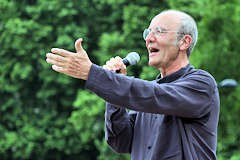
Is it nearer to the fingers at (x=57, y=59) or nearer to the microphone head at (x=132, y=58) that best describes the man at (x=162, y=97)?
the fingers at (x=57, y=59)

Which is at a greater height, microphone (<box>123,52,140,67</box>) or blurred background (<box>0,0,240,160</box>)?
microphone (<box>123,52,140,67</box>)

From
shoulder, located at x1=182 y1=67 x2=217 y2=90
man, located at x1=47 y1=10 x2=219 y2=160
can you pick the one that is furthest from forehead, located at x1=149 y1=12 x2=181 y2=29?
shoulder, located at x1=182 y1=67 x2=217 y2=90

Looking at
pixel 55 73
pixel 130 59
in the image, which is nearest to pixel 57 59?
pixel 130 59

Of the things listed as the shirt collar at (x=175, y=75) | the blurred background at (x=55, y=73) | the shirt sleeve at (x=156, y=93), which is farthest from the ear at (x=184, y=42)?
the blurred background at (x=55, y=73)

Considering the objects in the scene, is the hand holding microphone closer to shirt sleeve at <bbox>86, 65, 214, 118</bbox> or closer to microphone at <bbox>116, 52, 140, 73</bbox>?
microphone at <bbox>116, 52, 140, 73</bbox>

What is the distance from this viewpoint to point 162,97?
2275 millimetres

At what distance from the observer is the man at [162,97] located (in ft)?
7.16

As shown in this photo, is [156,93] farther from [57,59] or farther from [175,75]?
[57,59]

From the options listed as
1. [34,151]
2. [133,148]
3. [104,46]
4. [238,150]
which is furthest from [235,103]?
[34,151]

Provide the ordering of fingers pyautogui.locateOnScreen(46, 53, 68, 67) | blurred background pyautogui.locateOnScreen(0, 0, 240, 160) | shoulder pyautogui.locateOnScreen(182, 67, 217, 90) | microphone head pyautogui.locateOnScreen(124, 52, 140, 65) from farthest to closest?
blurred background pyautogui.locateOnScreen(0, 0, 240, 160) → microphone head pyautogui.locateOnScreen(124, 52, 140, 65) → shoulder pyautogui.locateOnScreen(182, 67, 217, 90) → fingers pyautogui.locateOnScreen(46, 53, 68, 67)

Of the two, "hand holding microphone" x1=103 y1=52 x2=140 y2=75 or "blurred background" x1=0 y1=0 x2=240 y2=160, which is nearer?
"hand holding microphone" x1=103 y1=52 x2=140 y2=75

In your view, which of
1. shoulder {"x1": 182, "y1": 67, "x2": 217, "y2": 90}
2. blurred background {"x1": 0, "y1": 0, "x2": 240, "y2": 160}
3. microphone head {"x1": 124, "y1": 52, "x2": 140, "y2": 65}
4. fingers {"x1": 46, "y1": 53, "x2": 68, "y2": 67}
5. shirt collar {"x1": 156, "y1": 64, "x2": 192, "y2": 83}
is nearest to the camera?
fingers {"x1": 46, "y1": 53, "x2": 68, "y2": 67}

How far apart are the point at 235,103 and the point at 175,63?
661 centimetres

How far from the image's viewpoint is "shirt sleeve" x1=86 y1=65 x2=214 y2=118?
218 centimetres
